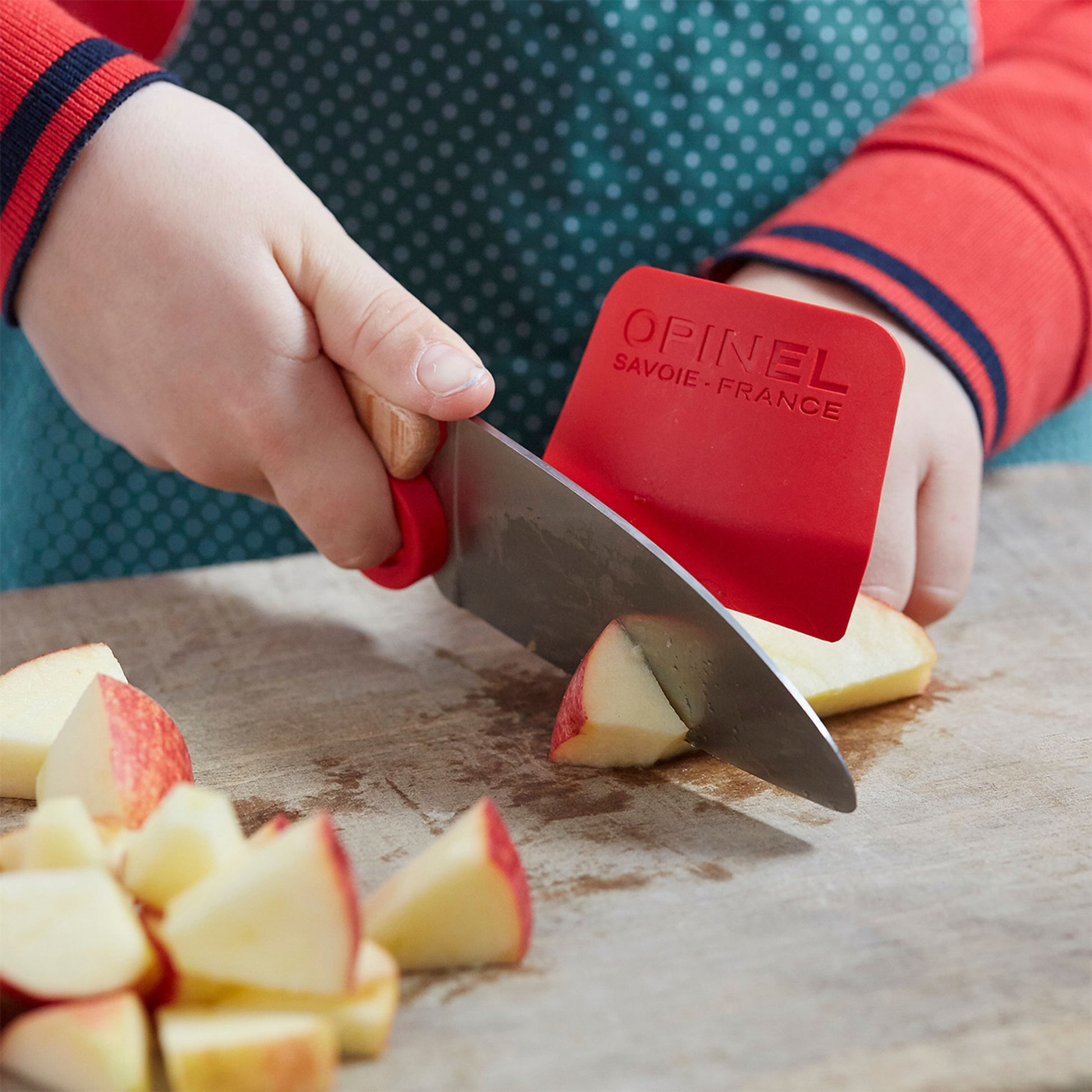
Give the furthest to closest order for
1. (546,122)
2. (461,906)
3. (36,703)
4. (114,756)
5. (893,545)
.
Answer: (546,122)
(893,545)
(36,703)
(114,756)
(461,906)

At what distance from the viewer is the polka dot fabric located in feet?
4.91

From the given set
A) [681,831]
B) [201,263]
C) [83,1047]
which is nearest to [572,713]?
[681,831]

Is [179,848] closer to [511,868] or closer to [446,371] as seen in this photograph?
[511,868]

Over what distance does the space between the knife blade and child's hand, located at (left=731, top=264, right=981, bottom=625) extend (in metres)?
0.33

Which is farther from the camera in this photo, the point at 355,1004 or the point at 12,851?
the point at 12,851

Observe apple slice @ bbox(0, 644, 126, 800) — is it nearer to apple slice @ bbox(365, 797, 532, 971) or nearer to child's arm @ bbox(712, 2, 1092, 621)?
apple slice @ bbox(365, 797, 532, 971)

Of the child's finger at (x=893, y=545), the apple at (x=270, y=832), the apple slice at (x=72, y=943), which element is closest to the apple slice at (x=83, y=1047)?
the apple slice at (x=72, y=943)

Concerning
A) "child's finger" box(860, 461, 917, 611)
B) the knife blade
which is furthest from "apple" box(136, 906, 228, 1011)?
"child's finger" box(860, 461, 917, 611)

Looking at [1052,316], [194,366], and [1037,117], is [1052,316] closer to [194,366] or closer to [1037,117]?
[1037,117]

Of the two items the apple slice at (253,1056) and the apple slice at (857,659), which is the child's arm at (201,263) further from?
the apple slice at (253,1056)

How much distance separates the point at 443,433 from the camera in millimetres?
1135

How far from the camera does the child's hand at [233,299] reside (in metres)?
1.16

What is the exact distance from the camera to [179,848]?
2.33 feet

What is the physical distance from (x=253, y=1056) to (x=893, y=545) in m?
0.84
